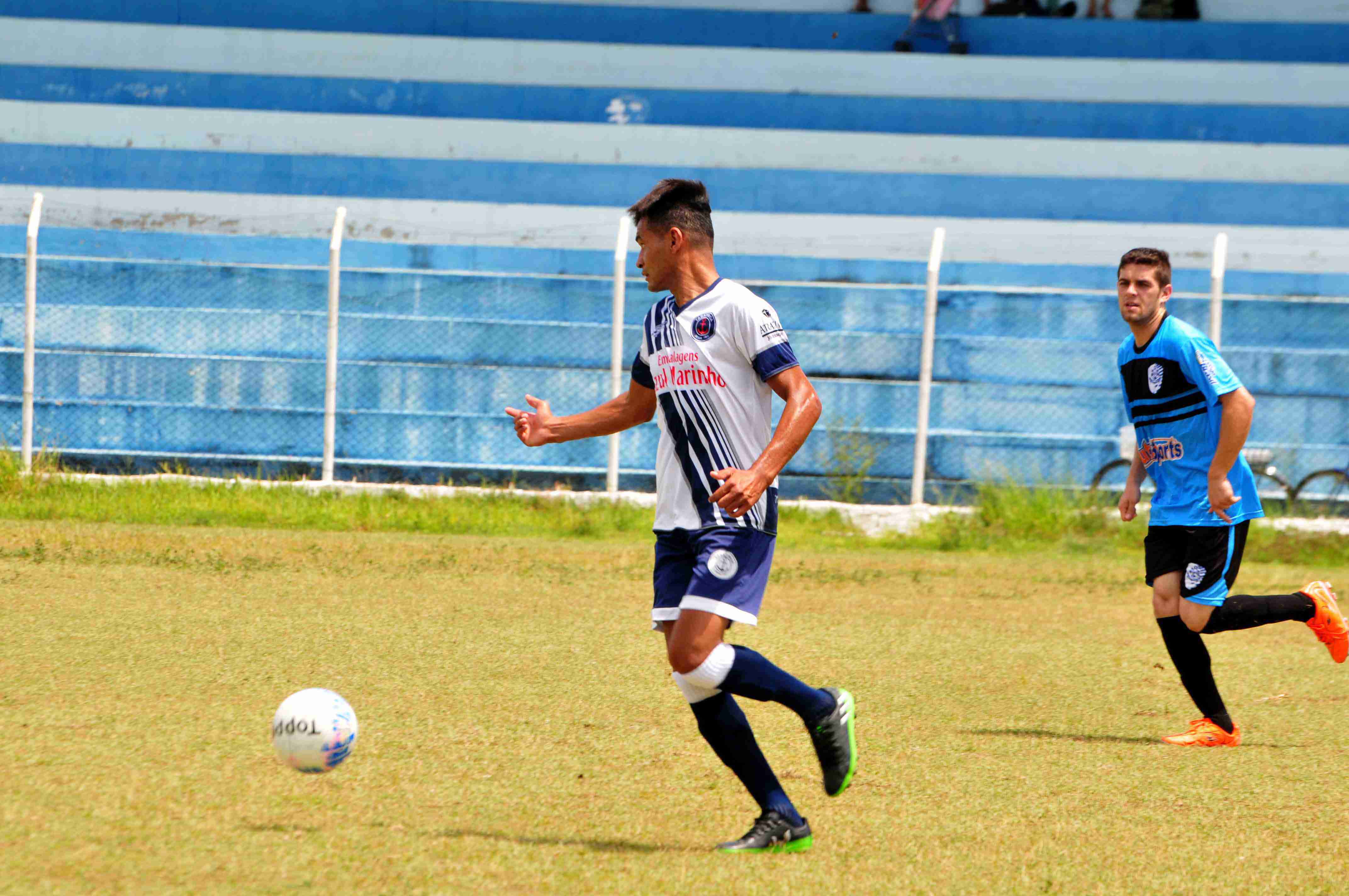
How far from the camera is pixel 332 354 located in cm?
1350

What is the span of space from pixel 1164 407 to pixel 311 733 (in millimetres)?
3461

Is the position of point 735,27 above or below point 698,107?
above

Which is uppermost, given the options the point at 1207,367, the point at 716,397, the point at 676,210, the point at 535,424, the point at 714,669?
the point at 676,210

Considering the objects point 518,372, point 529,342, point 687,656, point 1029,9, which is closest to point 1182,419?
point 687,656

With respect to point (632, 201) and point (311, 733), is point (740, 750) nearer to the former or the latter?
point (311, 733)

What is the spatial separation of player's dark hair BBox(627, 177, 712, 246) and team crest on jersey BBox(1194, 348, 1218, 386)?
7.71ft

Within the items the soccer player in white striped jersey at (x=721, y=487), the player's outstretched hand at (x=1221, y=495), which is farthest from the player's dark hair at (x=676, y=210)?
the player's outstretched hand at (x=1221, y=495)

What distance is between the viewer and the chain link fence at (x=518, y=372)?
1397 centimetres

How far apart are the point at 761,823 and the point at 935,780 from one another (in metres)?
1.10

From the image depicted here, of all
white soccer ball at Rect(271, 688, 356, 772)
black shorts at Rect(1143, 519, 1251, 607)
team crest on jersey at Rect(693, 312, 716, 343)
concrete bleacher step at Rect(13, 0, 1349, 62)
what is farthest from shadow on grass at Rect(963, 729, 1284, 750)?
concrete bleacher step at Rect(13, 0, 1349, 62)

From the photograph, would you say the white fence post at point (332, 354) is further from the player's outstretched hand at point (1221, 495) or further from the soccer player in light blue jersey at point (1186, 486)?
the player's outstretched hand at point (1221, 495)

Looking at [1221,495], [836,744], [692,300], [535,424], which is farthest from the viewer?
[1221,495]

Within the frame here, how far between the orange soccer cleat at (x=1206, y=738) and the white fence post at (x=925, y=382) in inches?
298

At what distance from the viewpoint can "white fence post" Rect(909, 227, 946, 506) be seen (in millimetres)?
13289
